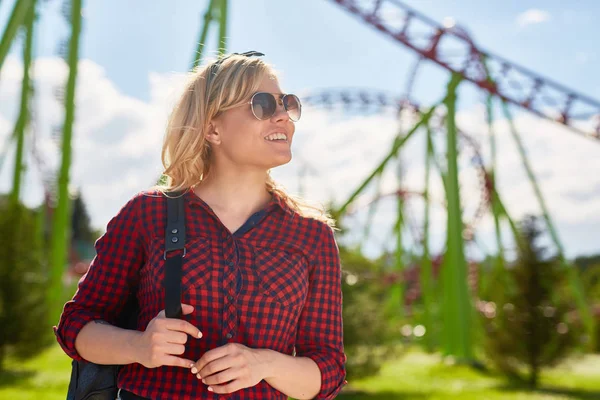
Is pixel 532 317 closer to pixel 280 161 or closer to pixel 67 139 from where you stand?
pixel 67 139

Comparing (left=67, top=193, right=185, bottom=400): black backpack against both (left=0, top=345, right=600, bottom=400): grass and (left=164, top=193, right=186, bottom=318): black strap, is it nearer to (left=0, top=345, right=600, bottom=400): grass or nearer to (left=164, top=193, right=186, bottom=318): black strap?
(left=164, top=193, right=186, bottom=318): black strap

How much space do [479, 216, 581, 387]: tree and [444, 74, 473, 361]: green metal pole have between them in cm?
48

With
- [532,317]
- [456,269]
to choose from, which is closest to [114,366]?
[456,269]

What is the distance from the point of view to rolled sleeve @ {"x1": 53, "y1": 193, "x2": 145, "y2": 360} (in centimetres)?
160

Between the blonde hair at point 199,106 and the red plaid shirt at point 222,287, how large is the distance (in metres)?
0.08

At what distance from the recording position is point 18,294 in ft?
35.6

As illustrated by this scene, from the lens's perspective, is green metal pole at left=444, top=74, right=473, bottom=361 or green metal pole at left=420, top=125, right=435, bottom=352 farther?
green metal pole at left=420, top=125, right=435, bottom=352

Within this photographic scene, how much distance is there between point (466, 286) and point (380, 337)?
2.73m

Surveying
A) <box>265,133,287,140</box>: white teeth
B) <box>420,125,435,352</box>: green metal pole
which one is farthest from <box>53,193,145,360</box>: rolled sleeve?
<box>420,125,435,352</box>: green metal pole

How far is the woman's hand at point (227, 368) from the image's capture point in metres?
1.39

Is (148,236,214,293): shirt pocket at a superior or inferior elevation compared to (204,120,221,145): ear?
inferior

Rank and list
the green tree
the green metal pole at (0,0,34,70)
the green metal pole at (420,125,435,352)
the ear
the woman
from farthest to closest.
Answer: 1. the green metal pole at (420,125,435,352)
2. the green tree
3. the green metal pole at (0,0,34,70)
4. the ear
5. the woman

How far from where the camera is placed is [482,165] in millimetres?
19797

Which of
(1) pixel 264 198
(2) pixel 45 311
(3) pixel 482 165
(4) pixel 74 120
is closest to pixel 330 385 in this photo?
(1) pixel 264 198
